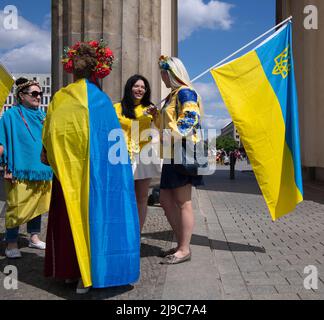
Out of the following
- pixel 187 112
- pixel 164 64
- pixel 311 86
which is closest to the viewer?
pixel 187 112

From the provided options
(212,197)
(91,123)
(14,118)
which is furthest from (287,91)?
(212,197)

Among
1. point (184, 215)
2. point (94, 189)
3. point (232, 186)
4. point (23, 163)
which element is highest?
point (23, 163)

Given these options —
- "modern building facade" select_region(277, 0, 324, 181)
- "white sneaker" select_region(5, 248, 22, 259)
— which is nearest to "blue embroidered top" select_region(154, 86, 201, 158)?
"white sneaker" select_region(5, 248, 22, 259)

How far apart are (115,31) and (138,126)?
5052mm

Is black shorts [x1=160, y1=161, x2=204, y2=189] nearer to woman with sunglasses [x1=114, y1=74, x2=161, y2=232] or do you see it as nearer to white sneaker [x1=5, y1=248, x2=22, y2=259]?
woman with sunglasses [x1=114, y1=74, x2=161, y2=232]

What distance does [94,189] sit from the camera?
3.20 m

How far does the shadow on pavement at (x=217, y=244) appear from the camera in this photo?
15.9ft

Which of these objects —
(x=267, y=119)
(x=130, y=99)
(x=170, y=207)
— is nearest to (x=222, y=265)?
(x=170, y=207)

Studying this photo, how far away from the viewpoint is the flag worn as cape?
10.4 feet

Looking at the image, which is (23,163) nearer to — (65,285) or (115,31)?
(65,285)

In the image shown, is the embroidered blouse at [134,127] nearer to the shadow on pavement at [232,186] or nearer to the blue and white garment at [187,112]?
the blue and white garment at [187,112]

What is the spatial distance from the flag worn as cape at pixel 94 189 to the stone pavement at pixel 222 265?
26 cm

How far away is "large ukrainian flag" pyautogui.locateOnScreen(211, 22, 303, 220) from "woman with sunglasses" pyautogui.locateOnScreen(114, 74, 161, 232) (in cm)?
80
